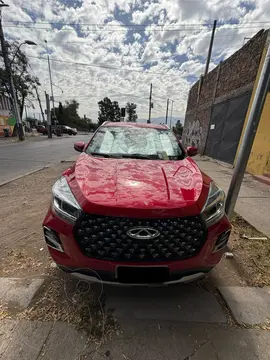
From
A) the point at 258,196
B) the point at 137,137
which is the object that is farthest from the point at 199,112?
the point at 137,137

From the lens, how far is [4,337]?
161 centimetres

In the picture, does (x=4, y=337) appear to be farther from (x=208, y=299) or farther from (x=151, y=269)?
(x=208, y=299)

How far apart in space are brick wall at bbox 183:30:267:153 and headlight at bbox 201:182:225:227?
7.78 metres

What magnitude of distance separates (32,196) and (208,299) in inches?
160

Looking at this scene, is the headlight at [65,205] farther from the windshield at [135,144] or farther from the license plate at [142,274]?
the windshield at [135,144]

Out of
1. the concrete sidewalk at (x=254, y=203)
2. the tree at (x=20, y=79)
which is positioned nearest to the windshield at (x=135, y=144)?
the concrete sidewalk at (x=254, y=203)

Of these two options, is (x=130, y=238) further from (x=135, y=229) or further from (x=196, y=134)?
(x=196, y=134)

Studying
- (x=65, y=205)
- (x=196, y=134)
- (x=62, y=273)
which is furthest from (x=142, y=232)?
(x=196, y=134)

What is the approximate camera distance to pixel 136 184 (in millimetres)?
1848

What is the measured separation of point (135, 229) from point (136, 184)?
446 mm

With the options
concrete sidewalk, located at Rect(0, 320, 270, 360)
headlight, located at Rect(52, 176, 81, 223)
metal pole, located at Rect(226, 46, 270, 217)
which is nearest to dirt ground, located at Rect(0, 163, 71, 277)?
concrete sidewalk, located at Rect(0, 320, 270, 360)

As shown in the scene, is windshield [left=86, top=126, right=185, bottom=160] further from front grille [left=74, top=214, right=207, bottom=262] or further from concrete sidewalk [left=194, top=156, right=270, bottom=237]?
concrete sidewalk [left=194, top=156, right=270, bottom=237]

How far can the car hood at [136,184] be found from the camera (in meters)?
1.61

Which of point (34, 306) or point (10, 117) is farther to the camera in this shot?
point (10, 117)
